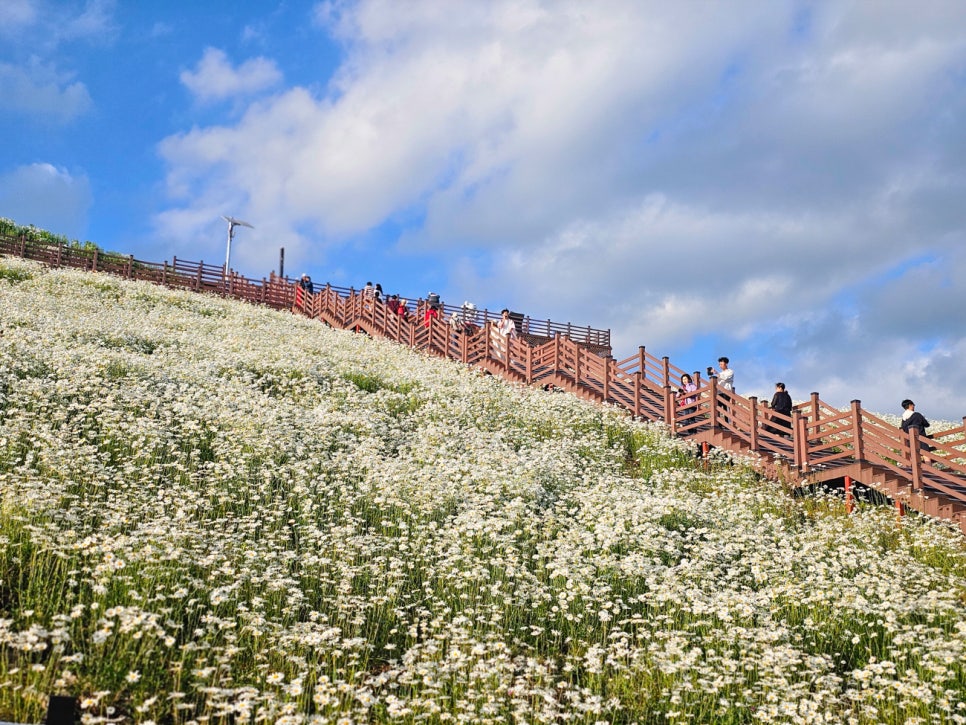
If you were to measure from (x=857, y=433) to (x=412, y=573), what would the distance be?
9.47m

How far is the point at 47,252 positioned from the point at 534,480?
36152 mm

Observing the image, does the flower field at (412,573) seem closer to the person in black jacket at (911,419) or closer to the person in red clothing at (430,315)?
the person in black jacket at (911,419)

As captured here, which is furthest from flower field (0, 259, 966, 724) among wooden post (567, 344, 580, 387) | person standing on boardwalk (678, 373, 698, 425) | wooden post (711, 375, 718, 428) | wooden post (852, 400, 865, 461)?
wooden post (567, 344, 580, 387)

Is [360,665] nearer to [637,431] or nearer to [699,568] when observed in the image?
[699,568]

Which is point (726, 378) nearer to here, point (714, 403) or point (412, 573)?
point (714, 403)

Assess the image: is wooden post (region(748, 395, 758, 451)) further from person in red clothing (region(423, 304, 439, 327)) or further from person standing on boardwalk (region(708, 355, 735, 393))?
person in red clothing (region(423, 304, 439, 327))

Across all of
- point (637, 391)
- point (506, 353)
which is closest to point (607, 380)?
point (637, 391)

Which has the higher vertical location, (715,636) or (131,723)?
(715,636)

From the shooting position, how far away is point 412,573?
342 inches

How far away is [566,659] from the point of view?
7.38m

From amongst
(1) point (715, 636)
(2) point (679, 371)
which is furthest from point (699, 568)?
(2) point (679, 371)

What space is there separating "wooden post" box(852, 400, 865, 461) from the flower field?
136cm

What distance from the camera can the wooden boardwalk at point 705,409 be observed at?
13125 mm

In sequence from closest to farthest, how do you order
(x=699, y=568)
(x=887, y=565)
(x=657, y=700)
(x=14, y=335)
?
(x=657, y=700), (x=699, y=568), (x=887, y=565), (x=14, y=335)
